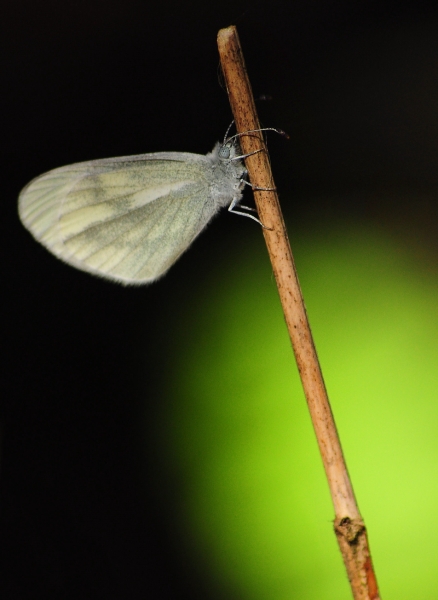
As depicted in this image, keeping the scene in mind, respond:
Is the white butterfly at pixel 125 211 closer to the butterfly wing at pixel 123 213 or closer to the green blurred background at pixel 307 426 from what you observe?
the butterfly wing at pixel 123 213

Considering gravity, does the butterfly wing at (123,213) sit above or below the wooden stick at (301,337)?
above

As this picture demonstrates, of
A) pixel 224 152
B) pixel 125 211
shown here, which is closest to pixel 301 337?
pixel 224 152

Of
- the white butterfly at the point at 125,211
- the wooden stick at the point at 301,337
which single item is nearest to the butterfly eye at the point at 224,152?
the white butterfly at the point at 125,211

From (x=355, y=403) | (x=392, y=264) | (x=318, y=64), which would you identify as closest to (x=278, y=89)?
(x=318, y=64)

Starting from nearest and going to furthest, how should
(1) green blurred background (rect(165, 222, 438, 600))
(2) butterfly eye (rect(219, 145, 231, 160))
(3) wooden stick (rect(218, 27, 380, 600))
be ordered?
(3) wooden stick (rect(218, 27, 380, 600)), (2) butterfly eye (rect(219, 145, 231, 160)), (1) green blurred background (rect(165, 222, 438, 600))

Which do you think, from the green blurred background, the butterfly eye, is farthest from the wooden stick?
the green blurred background

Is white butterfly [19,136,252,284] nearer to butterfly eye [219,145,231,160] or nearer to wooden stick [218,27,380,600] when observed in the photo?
butterfly eye [219,145,231,160]

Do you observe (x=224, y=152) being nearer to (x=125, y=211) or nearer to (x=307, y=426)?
(x=125, y=211)
